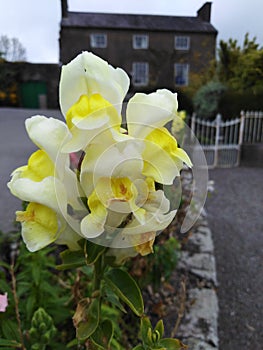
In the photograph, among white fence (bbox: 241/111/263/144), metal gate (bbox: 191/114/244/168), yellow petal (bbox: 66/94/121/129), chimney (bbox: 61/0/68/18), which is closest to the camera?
yellow petal (bbox: 66/94/121/129)

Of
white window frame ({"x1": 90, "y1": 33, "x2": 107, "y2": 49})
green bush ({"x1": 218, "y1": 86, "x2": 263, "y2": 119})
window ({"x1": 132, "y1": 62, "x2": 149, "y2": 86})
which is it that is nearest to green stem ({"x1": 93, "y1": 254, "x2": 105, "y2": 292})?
green bush ({"x1": 218, "y1": 86, "x2": 263, "y2": 119})

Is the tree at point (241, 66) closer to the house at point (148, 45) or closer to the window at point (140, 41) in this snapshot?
the house at point (148, 45)

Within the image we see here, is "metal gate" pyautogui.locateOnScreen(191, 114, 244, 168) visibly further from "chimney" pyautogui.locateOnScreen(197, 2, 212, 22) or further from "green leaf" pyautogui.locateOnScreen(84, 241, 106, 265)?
"chimney" pyautogui.locateOnScreen(197, 2, 212, 22)

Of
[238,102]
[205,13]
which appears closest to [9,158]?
[238,102]

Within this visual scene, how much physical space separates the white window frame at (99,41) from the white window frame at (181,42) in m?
3.57

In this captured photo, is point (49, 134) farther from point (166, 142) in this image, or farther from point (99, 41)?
point (99, 41)

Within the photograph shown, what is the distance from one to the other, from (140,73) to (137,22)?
2.61m

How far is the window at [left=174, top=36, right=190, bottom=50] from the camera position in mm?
16859

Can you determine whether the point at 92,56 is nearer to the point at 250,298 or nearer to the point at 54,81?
the point at 250,298

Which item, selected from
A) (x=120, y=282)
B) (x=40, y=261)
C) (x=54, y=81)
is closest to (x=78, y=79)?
(x=120, y=282)

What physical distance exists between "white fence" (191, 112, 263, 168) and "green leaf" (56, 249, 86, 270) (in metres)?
5.53

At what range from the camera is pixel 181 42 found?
17.0 m

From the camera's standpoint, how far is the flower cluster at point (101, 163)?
19.3 inches

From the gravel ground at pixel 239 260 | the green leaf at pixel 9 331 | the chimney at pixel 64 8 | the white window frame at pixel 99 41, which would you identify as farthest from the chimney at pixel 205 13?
the green leaf at pixel 9 331
